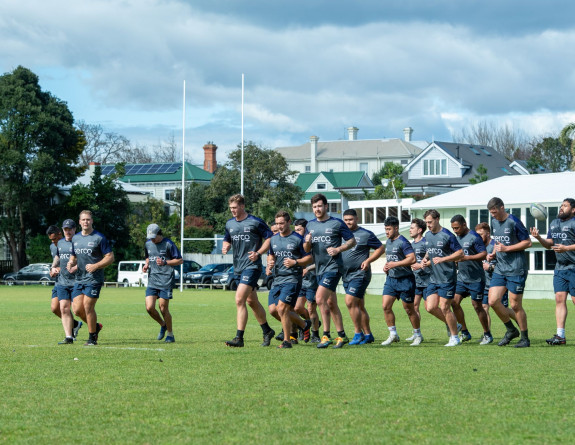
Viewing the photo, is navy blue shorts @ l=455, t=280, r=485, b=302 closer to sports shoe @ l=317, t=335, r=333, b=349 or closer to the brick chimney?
sports shoe @ l=317, t=335, r=333, b=349

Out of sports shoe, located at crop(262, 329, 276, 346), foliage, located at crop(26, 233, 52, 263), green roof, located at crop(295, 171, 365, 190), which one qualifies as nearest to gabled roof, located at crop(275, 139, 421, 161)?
green roof, located at crop(295, 171, 365, 190)

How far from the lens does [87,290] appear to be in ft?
45.6

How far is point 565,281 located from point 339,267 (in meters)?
3.38

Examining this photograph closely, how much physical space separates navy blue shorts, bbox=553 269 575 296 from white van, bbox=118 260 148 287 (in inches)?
1772

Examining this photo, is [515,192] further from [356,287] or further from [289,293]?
[289,293]

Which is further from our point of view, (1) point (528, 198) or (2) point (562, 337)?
(1) point (528, 198)

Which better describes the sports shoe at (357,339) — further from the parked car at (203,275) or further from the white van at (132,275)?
the white van at (132,275)

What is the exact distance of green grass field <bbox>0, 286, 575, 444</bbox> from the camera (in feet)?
21.4

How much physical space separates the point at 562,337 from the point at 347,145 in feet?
364

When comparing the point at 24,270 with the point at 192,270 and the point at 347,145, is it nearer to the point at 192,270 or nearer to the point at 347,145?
the point at 192,270

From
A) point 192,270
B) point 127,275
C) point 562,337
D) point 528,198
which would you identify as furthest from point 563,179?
point 562,337

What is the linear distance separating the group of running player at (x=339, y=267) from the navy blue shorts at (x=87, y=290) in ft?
0.05

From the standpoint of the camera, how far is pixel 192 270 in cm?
5634

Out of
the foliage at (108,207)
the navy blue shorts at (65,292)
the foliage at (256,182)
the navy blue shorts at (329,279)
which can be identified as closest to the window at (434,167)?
the foliage at (256,182)
